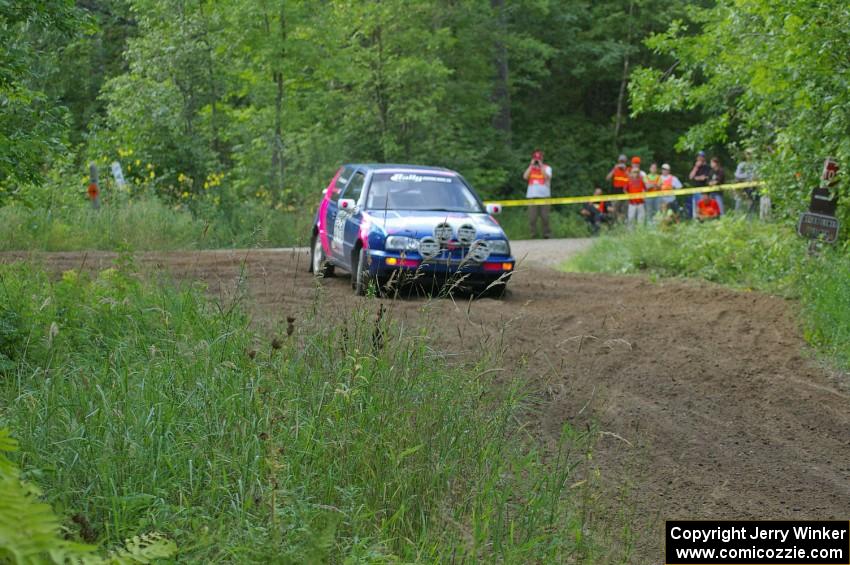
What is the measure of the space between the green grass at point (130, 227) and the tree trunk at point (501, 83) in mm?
14824

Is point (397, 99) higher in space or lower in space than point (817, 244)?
higher

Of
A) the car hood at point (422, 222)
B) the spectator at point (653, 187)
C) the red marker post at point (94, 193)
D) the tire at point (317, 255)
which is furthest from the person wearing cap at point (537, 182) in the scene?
the car hood at point (422, 222)

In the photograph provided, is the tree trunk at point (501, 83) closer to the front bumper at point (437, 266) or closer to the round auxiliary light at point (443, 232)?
the front bumper at point (437, 266)

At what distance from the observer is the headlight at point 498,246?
13695 millimetres

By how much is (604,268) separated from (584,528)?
43.7 ft

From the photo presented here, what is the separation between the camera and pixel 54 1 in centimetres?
817

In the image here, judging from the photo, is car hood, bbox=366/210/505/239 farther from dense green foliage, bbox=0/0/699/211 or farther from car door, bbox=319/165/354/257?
dense green foliage, bbox=0/0/699/211

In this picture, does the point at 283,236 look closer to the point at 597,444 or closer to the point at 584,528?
the point at 597,444

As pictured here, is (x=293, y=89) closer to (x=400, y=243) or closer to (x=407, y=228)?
(x=407, y=228)

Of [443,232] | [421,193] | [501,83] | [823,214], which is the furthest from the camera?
[501,83]

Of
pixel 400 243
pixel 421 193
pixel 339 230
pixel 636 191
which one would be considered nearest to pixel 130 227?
pixel 339 230

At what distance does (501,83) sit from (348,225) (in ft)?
75.0

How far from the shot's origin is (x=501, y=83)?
3619 cm

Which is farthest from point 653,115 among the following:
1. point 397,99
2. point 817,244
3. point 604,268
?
point 817,244
